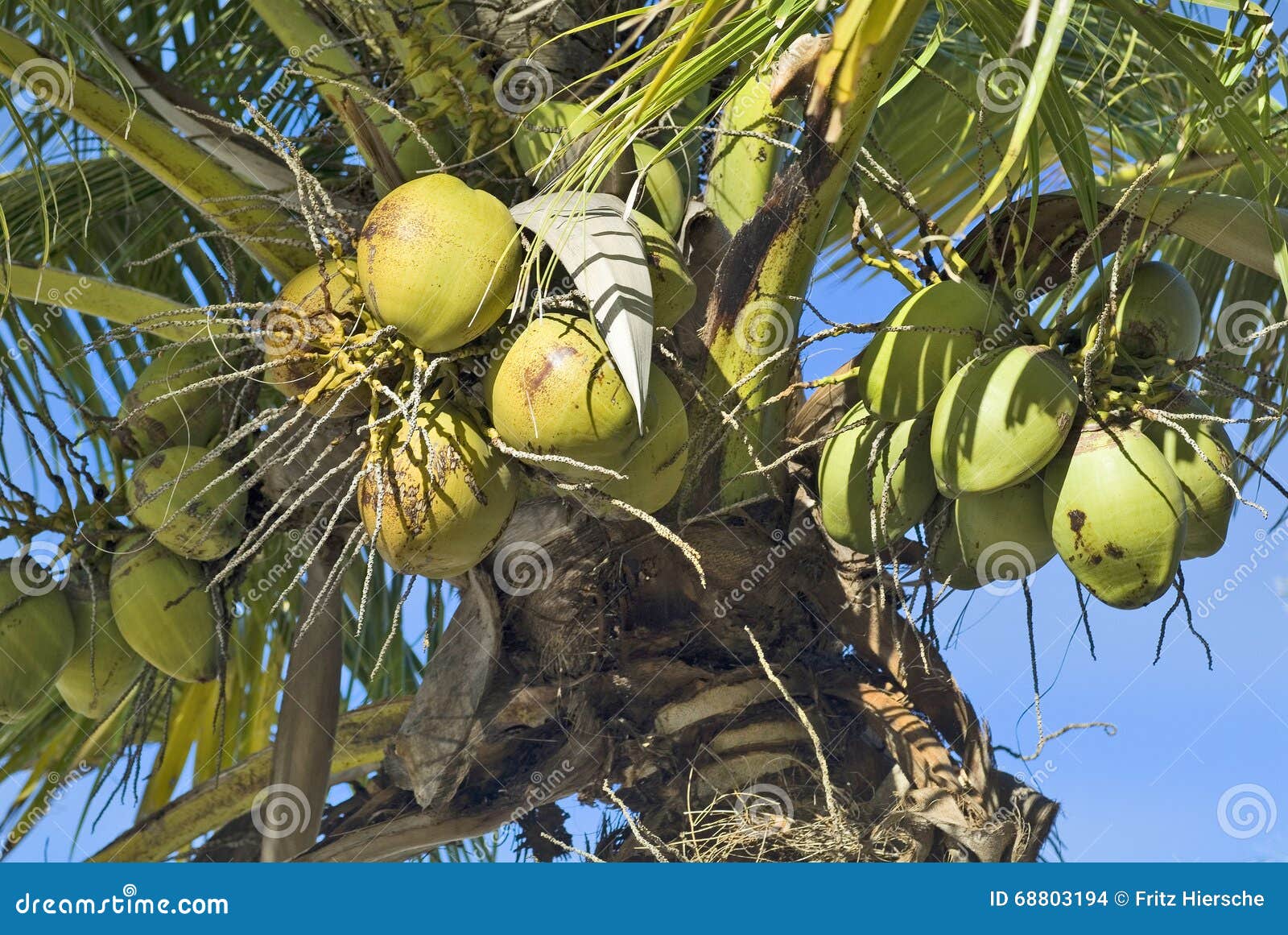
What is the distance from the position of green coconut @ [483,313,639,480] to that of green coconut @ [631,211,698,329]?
0.15 m

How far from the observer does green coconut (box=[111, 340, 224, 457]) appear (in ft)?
8.21

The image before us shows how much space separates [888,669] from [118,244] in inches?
96.6

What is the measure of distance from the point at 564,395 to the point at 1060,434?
68 cm

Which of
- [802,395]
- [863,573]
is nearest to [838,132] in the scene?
[802,395]

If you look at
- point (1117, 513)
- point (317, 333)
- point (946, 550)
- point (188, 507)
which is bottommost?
point (1117, 513)

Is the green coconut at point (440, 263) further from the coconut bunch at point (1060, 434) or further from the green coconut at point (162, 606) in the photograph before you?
the green coconut at point (162, 606)

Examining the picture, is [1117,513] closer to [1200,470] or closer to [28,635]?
[1200,470]

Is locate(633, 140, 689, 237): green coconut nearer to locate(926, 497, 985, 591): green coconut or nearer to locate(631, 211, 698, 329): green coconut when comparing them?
locate(631, 211, 698, 329): green coconut

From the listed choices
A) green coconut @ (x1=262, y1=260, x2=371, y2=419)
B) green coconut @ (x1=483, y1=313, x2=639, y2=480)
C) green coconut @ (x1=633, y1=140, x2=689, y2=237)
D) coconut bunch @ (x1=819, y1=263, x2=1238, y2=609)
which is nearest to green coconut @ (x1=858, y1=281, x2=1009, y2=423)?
coconut bunch @ (x1=819, y1=263, x2=1238, y2=609)

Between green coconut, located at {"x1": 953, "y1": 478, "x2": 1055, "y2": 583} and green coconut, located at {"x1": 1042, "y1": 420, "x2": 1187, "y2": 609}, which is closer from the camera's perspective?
green coconut, located at {"x1": 1042, "y1": 420, "x2": 1187, "y2": 609}

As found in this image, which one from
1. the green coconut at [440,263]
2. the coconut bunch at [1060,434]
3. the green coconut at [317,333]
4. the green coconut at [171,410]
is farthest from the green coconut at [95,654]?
the coconut bunch at [1060,434]

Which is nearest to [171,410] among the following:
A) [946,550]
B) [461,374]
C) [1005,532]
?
[461,374]

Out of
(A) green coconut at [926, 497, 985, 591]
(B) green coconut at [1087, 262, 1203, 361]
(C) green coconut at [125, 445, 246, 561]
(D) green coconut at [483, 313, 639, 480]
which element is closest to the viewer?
(D) green coconut at [483, 313, 639, 480]

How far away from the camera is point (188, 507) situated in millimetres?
2404
